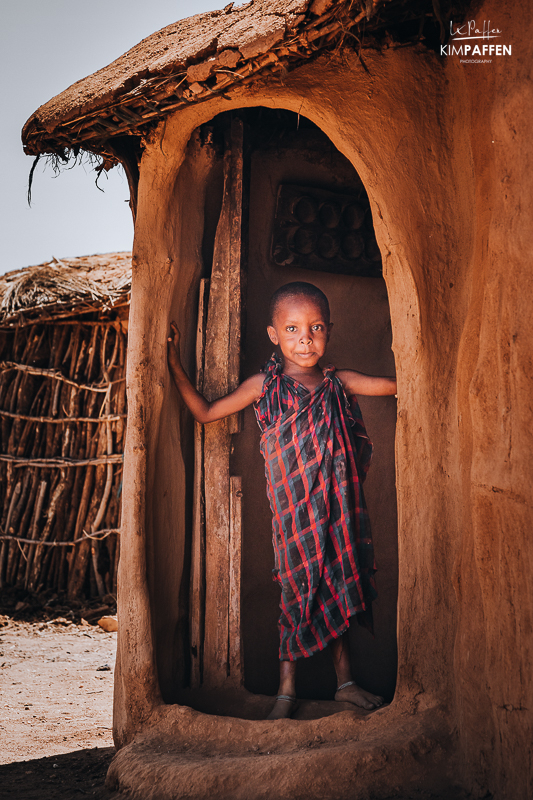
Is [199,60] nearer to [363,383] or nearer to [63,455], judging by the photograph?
[363,383]

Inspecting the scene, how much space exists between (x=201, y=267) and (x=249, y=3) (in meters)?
1.23

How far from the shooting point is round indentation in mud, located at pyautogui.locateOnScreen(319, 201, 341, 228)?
3.89 metres

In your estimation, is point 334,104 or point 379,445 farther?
point 379,445

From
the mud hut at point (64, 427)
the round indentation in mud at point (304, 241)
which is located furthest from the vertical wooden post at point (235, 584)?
the mud hut at point (64, 427)

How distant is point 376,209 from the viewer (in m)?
2.77

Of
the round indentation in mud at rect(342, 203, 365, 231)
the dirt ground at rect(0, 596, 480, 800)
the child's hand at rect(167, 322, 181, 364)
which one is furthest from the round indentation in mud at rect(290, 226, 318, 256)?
the dirt ground at rect(0, 596, 480, 800)

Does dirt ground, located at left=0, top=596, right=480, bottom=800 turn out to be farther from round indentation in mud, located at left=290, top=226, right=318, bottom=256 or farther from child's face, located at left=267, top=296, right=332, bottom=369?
round indentation in mud, located at left=290, top=226, right=318, bottom=256

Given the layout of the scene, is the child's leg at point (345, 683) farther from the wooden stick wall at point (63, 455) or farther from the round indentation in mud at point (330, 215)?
the wooden stick wall at point (63, 455)

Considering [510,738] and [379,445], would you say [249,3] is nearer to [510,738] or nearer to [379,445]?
[379,445]

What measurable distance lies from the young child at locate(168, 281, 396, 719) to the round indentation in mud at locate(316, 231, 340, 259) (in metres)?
0.67

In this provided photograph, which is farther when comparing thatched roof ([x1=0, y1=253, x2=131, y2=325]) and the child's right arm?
thatched roof ([x1=0, y1=253, x2=131, y2=325])

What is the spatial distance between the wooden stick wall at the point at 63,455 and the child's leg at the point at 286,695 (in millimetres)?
3760

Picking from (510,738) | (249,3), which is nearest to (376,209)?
(249,3)

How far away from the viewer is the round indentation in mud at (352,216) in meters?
3.92
